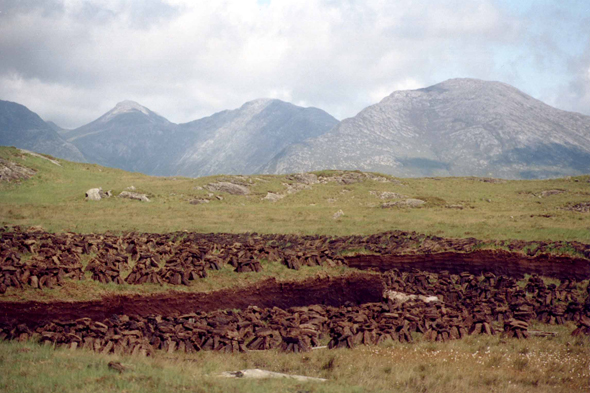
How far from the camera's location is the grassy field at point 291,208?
35906 millimetres

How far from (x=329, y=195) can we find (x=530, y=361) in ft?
181

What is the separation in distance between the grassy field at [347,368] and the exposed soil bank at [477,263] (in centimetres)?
→ 1023

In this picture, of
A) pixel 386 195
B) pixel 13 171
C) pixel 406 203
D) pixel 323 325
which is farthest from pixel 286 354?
pixel 13 171

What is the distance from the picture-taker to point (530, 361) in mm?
12672

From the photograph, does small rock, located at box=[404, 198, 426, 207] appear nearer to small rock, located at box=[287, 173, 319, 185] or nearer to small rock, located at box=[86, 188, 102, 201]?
small rock, located at box=[287, 173, 319, 185]

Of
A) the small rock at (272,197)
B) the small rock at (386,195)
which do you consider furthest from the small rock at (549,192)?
the small rock at (272,197)

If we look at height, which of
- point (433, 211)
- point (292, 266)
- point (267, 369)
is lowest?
point (267, 369)

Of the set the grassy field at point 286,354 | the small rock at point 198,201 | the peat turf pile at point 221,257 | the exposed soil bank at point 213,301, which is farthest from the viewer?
the small rock at point 198,201

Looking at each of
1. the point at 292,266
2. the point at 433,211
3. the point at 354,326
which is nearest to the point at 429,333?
the point at 354,326

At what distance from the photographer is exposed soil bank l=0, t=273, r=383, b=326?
1598cm

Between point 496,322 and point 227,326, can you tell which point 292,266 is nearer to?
point 227,326

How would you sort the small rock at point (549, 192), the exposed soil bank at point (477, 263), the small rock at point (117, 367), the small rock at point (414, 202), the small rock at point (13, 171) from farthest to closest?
1. the small rock at point (549, 192)
2. the small rock at point (13, 171)
3. the small rock at point (414, 202)
4. the exposed soil bank at point (477, 263)
5. the small rock at point (117, 367)

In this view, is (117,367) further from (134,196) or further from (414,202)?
(414,202)

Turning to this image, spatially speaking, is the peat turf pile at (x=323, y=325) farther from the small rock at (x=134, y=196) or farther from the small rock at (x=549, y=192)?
the small rock at (x=549, y=192)
